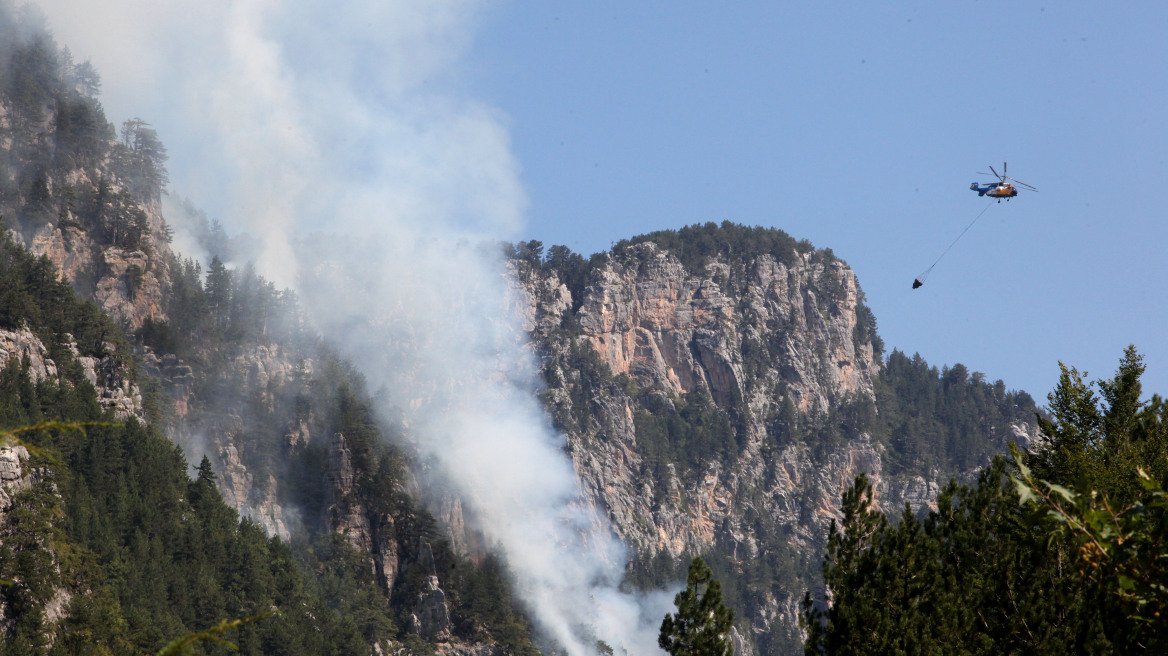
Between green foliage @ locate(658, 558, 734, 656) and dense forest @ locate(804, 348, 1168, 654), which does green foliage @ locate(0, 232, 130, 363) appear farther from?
dense forest @ locate(804, 348, 1168, 654)

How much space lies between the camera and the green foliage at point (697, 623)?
149 ft

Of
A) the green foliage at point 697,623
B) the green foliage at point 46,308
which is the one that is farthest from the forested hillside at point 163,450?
the green foliage at point 697,623

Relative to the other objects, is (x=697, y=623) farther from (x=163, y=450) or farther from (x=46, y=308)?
(x=46, y=308)

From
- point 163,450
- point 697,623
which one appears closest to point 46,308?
point 163,450

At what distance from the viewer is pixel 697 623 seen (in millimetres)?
46031

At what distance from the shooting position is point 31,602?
7875 centimetres

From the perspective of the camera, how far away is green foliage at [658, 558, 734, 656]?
4556cm

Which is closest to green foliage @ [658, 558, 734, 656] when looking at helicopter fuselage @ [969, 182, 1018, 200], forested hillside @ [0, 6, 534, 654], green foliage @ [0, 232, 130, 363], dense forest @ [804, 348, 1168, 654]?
dense forest @ [804, 348, 1168, 654]

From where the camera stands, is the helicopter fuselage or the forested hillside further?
the forested hillside

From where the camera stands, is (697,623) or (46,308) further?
(46,308)

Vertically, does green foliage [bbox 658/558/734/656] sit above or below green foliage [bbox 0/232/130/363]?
below

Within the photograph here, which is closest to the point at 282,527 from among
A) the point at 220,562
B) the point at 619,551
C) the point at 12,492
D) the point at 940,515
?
the point at 220,562

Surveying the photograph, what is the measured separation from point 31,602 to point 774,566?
137m

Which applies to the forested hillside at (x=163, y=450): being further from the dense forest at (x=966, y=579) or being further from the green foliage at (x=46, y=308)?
the dense forest at (x=966, y=579)
